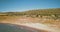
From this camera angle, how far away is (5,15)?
3016cm

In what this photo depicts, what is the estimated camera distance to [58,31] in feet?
39.0

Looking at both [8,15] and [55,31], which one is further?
[8,15]

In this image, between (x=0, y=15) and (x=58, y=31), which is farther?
(x=0, y=15)

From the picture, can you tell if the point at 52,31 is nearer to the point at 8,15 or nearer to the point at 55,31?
the point at 55,31

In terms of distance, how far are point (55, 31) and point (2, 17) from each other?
1883cm

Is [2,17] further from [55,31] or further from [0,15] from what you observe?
[55,31]

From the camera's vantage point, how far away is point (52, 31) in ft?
39.6

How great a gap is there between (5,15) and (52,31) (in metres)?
19.6

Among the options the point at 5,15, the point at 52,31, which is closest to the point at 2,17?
the point at 5,15

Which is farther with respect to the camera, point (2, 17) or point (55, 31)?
point (2, 17)

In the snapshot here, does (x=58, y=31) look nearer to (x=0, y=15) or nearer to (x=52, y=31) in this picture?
(x=52, y=31)

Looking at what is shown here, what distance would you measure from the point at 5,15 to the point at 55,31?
65.0 ft

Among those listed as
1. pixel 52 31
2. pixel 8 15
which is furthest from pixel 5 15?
pixel 52 31

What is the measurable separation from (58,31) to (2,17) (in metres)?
19.0
